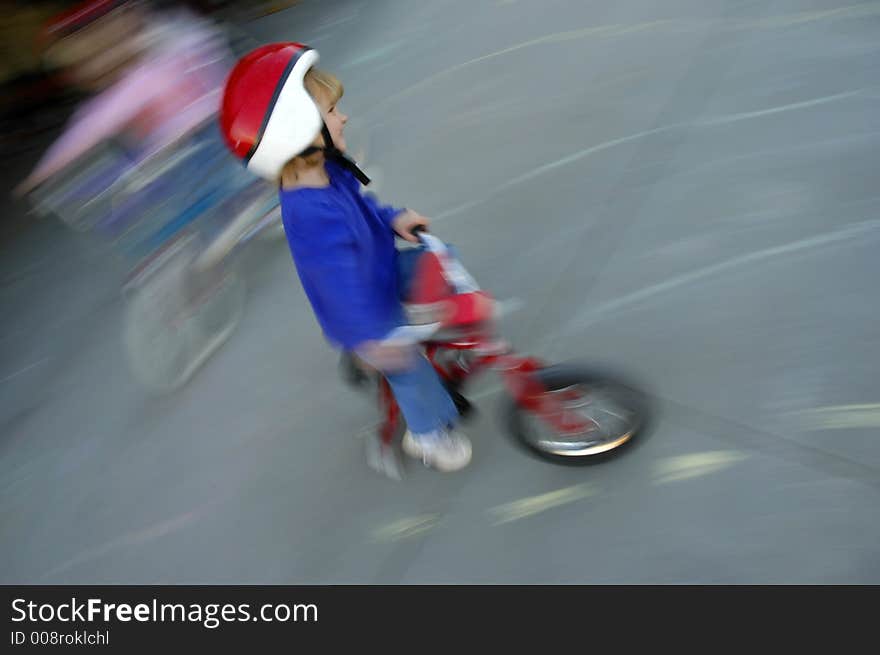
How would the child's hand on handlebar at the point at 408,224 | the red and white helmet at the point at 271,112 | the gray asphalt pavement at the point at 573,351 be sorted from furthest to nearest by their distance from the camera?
the gray asphalt pavement at the point at 573,351 → the child's hand on handlebar at the point at 408,224 → the red and white helmet at the point at 271,112

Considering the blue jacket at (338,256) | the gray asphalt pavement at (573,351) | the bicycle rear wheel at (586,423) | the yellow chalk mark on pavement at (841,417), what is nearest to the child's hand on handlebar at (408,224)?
the blue jacket at (338,256)

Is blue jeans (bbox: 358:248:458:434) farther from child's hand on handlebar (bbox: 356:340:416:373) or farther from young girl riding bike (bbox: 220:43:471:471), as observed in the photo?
child's hand on handlebar (bbox: 356:340:416:373)

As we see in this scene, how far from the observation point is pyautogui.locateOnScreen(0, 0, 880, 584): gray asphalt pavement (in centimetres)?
277

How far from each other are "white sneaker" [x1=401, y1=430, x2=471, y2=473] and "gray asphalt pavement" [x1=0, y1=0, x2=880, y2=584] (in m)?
0.06

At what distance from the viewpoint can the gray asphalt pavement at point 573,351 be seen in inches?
109

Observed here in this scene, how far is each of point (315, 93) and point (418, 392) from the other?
970 millimetres

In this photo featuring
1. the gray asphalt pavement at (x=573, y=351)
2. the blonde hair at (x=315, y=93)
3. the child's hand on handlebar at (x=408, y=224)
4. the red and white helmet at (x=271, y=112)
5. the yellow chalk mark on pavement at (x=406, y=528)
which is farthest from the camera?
the yellow chalk mark on pavement at (x=406, y=528)

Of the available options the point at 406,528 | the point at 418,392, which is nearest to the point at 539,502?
the point at 406,528

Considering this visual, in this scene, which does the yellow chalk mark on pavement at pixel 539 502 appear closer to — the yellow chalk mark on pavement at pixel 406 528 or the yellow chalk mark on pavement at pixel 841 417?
the yellow chalk mark on pavement at pixel 406 528

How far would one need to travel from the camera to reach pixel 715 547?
2605mm

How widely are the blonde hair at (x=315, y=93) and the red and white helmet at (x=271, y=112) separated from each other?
0.13 feet

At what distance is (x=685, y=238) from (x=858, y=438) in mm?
1225
